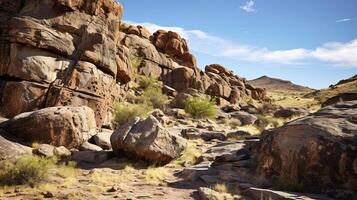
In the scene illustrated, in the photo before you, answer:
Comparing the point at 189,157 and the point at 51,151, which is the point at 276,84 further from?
the point at 51,151

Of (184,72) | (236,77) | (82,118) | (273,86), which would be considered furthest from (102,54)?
(273,86)

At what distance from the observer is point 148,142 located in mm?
13711

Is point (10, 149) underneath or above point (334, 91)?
underneath

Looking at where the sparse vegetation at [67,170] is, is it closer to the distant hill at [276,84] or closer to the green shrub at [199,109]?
the green shrub at [199,109]

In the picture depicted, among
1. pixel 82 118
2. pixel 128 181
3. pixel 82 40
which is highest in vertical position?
pixel 82 40

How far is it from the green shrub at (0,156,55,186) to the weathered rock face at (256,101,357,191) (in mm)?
6725

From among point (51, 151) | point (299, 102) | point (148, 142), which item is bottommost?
point (51, 151)

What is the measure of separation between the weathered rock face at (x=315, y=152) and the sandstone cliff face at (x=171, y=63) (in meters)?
31.0

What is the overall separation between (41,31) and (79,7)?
343 centimetres

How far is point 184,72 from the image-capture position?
43.8 m

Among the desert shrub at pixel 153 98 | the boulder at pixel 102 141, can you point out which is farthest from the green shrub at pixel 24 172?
the desert shrub at pixel 153 98

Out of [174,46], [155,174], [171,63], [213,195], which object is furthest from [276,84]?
[213,195]

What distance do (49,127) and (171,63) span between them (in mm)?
32376

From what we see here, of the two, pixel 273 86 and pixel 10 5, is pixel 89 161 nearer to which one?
pixel 10 5
